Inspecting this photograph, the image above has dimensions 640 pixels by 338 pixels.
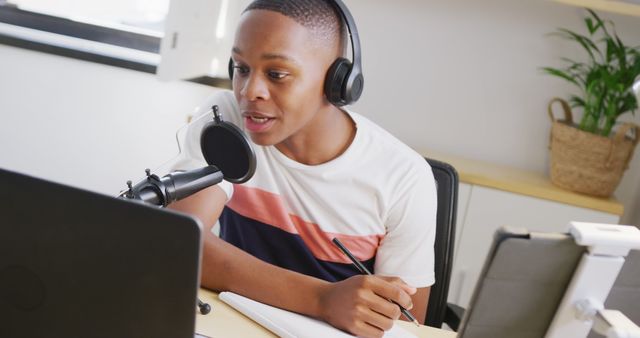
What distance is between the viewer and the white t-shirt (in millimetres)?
1404

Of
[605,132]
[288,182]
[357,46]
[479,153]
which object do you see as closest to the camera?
[357,46]

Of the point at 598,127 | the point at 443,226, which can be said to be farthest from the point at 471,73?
the point at 443,226

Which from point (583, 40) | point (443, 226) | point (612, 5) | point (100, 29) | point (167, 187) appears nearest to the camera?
point (167, 187)

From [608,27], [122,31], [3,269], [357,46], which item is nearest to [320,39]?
[357,46]

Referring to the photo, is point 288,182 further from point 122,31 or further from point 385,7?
point 122,31

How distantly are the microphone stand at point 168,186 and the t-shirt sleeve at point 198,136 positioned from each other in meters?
0.35

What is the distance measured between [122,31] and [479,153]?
149 cm

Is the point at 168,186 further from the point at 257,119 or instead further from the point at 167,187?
the point at 257,119

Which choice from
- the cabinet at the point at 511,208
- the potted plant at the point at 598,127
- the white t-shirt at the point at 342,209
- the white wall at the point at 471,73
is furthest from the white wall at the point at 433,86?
the white t-shirt at the point at 342,209

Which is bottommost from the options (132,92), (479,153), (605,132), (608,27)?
(132,92)

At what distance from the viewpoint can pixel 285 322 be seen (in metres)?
1.13

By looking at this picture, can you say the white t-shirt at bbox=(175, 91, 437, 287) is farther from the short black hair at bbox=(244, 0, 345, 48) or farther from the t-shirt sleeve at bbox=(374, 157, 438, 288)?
the short black hair at bbox=(244, 0, 345, 48)

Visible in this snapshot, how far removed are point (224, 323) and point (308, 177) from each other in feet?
1.33

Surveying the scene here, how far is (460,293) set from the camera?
2.32m
